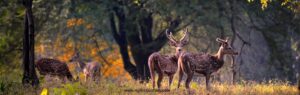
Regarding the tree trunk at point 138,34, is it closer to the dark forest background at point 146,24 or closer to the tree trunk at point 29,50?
the dark forest background at point 146,24

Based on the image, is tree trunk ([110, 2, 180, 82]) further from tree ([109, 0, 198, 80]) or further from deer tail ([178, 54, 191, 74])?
deer tail ([178, 54, 191, 74])

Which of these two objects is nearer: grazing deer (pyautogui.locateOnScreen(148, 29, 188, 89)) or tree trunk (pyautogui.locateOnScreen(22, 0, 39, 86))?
tree trunk (pyautogui.locateOnScreen(22, 0, 39, 86))

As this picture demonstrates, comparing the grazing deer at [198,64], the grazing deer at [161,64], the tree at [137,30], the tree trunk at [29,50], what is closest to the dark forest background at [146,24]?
the tree at [137,30]

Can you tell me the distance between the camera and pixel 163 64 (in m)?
19.0

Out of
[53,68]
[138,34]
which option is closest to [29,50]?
[53,68]

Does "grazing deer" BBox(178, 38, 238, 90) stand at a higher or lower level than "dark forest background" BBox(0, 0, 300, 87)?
lower

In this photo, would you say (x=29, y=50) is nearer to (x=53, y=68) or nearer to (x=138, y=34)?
(x=53, y=68)

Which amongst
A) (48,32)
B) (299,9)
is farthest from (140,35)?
(299,9)

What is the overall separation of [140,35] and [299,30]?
29.5 feet

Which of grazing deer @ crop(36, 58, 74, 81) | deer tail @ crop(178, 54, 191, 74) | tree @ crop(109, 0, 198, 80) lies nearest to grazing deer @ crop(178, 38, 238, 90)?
deer tail @ crop(178, 54, 191, 74)

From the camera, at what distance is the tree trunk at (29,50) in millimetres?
18625

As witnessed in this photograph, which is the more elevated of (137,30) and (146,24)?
(146,24)

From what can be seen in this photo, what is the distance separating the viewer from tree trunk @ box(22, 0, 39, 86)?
18625mm

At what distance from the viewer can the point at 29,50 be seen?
19.0 meters
